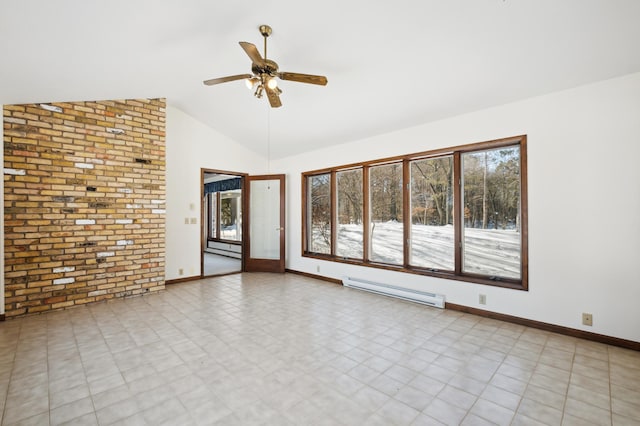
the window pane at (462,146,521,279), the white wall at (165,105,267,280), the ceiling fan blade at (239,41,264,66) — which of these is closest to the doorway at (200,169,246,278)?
the white wall at (165,105,267,280)

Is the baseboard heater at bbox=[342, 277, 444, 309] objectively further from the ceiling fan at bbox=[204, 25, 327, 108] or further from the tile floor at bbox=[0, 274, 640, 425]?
the ceiling fan at bbox=[204, 25, 327, 108]

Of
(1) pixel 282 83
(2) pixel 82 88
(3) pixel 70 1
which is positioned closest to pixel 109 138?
(2) pixel 82 88

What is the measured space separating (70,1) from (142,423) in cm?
309

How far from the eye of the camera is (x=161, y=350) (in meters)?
2.69

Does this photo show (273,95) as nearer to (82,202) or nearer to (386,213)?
(386,213)

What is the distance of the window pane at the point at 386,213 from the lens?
4555 millimetres

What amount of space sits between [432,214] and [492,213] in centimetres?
77

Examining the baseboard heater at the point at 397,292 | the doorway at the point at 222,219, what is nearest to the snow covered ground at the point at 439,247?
the baseboard heater at the point at 397,292

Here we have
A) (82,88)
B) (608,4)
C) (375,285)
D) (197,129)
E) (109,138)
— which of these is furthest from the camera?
(197,129)

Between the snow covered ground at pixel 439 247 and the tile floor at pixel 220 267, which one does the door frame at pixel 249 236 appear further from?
the snow covered ground at pixel 439 247

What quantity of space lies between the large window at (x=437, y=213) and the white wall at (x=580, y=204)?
155 mm

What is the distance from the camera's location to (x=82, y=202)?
3980mm

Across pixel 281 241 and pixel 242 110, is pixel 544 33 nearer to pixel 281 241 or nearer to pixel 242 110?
pixel 242 110

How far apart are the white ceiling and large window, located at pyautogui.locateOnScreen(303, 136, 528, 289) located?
2.21ft
